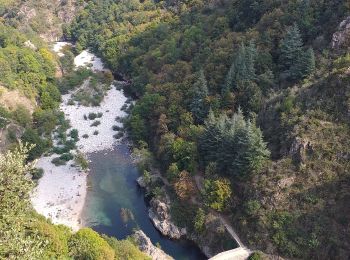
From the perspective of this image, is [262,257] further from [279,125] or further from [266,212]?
[279,125]

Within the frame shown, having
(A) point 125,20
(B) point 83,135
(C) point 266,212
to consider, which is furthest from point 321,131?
(A) point 125,20

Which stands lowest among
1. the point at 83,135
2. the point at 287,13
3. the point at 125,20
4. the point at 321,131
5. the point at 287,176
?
the point at 83,135

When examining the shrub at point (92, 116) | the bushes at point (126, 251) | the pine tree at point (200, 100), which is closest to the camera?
the bushes at point (126, 251)

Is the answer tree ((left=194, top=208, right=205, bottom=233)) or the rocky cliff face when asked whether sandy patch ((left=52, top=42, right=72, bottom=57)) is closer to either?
the rocky cliff face

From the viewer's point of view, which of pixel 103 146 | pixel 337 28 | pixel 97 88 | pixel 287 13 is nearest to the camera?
pixel 337 28

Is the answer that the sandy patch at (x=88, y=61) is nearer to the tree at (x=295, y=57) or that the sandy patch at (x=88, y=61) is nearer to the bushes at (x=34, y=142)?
the bushes at (x=34, y=142)

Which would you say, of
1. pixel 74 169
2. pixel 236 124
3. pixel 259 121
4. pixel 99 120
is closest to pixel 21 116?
pixel 99 120

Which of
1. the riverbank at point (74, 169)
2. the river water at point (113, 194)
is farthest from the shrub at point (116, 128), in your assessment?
the river water at point (113, 194)
